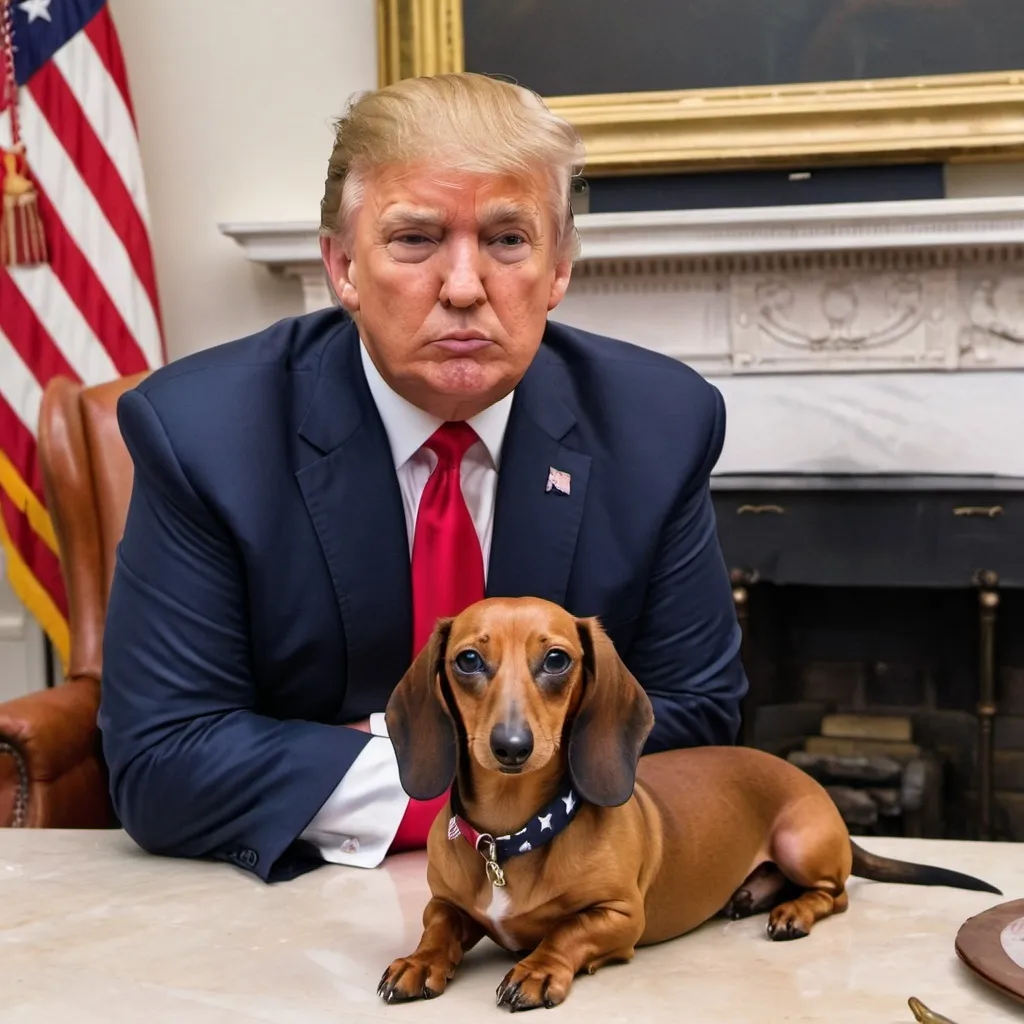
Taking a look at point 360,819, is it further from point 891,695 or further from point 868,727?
point 891,695

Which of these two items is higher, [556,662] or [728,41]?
[728,41]

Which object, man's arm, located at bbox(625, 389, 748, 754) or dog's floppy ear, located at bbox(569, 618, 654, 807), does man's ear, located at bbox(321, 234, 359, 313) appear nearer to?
man's arm, located at bbox(625, 389, 748, 754)

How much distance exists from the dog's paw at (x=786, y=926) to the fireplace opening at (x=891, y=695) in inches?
75.1

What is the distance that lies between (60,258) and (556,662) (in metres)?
2.52

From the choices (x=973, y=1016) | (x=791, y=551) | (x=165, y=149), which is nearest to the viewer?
(x=973, y=1016)

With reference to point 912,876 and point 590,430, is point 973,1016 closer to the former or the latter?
point 912,876

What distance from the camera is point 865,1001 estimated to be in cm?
96

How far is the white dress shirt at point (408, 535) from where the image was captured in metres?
1.36

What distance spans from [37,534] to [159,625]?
173cm

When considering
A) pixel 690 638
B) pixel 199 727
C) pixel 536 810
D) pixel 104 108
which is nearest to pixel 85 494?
pixel 104 108

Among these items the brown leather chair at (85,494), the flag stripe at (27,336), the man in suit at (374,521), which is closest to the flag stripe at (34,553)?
the flag stripe at (27,336)

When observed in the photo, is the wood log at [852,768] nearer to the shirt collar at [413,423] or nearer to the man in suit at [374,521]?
the man in suit at [374,521]

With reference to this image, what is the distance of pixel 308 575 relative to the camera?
4.90ft

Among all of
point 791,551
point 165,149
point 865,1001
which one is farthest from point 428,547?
point 165,149
